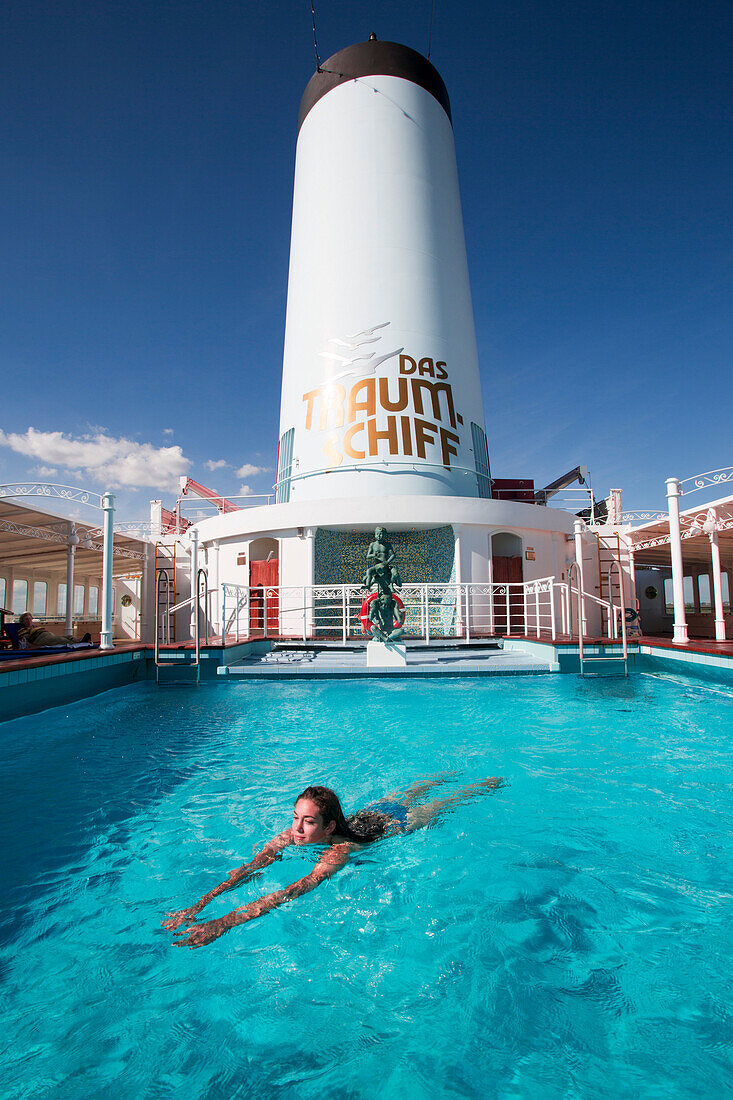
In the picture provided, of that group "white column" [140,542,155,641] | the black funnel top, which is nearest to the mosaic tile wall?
"white column" [140,542,155,641]

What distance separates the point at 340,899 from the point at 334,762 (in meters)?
2.31

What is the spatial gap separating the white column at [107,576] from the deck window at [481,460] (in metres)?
9.57

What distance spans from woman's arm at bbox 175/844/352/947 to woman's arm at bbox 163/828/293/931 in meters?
0.10

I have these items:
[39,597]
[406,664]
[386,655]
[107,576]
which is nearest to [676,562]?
[406,664]

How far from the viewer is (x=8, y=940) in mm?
2455

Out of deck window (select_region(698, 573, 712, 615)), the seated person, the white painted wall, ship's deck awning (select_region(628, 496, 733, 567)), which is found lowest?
the seated person

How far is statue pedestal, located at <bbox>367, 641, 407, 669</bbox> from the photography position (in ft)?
31.8

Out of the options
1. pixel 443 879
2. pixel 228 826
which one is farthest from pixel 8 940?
pixel 443 879

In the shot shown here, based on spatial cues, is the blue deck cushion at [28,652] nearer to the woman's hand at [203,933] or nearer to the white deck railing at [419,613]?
the white deck railing at [419,613]

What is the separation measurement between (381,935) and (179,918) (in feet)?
3.18

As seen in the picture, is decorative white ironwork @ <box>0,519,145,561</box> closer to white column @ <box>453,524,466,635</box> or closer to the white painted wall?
the white painted wall

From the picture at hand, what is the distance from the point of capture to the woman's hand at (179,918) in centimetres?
257

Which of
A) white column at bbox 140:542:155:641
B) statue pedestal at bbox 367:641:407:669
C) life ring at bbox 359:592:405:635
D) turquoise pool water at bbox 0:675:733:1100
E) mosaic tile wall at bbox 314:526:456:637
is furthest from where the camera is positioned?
white column at bbox 140:542:155:641

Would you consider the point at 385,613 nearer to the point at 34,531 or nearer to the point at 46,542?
the point at 34,531
